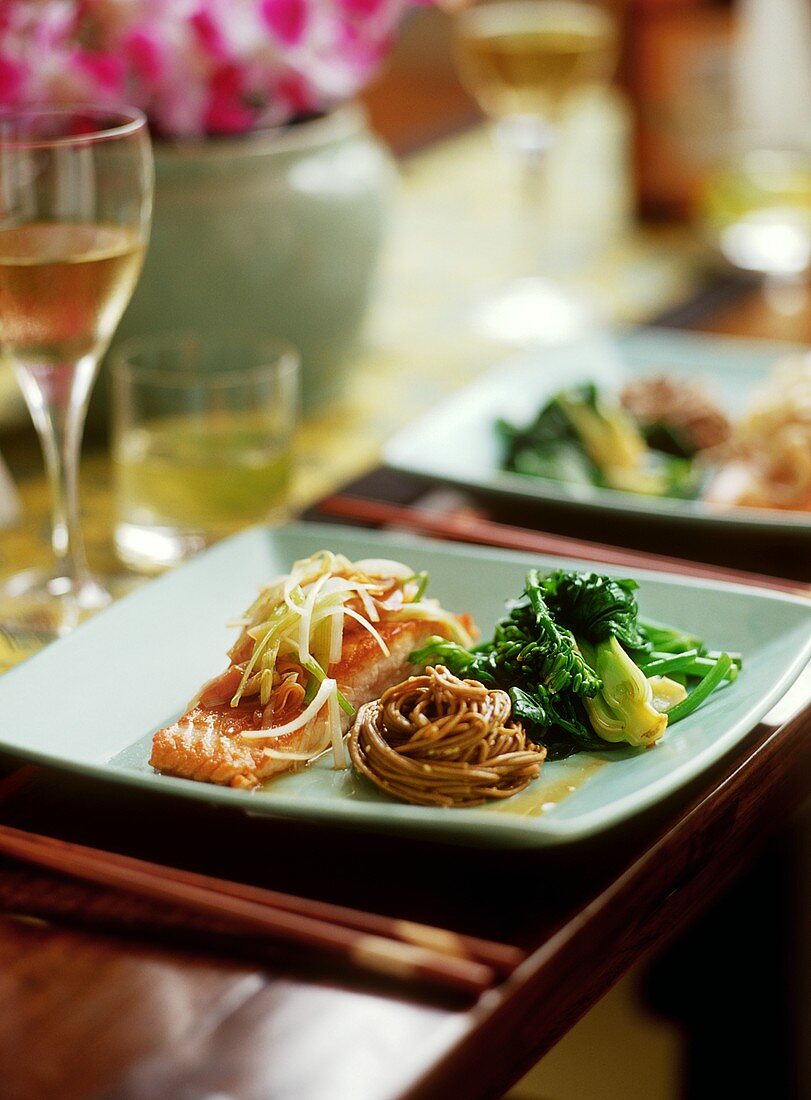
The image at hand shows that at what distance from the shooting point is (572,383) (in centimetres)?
173

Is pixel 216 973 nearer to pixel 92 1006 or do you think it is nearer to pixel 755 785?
pixel 92 1006

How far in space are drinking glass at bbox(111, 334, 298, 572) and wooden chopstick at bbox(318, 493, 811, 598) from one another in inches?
2.9

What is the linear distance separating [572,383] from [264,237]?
1.26ft

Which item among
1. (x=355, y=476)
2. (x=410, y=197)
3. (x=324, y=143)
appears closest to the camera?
(x=355, y=476)

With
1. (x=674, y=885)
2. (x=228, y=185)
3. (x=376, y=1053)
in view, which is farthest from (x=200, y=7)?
(x=376, y=1053)

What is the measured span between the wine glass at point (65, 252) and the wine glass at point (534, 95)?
992 millimetres

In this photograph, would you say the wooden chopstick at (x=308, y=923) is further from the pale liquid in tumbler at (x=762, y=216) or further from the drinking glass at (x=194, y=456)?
the pale liquid in tumbler at (x=762, y=216)

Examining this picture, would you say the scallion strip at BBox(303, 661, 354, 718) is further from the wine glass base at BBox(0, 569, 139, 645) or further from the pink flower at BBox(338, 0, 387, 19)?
the pink flower at BBox(338, 0, 387, 19)

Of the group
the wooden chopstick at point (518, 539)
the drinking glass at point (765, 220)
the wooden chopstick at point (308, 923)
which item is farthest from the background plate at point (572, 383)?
the wooden chopstick at point (308, 923)

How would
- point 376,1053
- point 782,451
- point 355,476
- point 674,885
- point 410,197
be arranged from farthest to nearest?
point 410,197
point 355,476
point 782,451
point 674,885
point 376,1053

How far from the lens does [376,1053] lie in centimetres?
70

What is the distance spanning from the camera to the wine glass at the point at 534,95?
83.1 inches

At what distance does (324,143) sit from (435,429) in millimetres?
378

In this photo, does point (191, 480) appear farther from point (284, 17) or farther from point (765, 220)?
point (765, 220)
